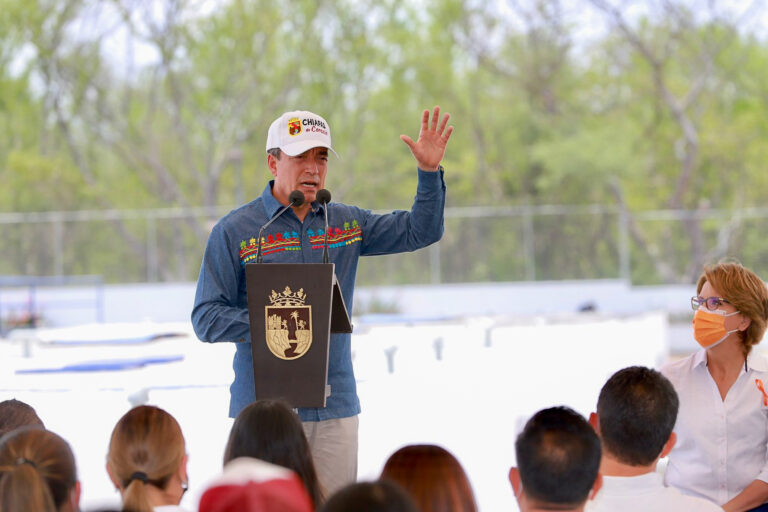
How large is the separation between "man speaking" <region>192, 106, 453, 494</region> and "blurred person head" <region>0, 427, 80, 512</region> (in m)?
0.82

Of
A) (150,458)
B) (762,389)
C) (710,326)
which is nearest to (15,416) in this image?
(150,458)

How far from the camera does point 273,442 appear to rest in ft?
7.75

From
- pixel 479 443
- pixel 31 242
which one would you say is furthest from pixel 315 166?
pixel 31 242

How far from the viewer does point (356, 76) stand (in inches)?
939

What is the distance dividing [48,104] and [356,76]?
7.52 m

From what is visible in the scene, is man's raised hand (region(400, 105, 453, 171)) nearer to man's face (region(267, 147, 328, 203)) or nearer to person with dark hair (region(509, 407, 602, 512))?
man's face (region(267, 147, 328, 203))

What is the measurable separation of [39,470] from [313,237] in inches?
48.8

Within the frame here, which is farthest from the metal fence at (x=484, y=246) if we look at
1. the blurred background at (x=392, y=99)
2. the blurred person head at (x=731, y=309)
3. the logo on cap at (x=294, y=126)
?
the logo on cap at (x=294, y=126)

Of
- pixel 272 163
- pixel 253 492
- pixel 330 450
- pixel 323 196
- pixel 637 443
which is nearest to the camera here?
pixel 253 492

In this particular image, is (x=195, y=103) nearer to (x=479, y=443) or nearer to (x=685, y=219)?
(x=685, y=219)

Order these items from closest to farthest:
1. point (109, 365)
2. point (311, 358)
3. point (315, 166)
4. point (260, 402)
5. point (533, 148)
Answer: point (260, 402)
point (311, 358)
point (315, 166)
point (109, 365)
point (533, 148)

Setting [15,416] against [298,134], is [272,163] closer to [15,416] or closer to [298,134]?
[298,134]

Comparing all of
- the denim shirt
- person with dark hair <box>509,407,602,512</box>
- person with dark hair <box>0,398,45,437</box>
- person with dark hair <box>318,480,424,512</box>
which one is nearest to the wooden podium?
the denim shirt

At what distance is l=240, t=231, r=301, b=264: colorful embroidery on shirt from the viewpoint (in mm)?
3066
